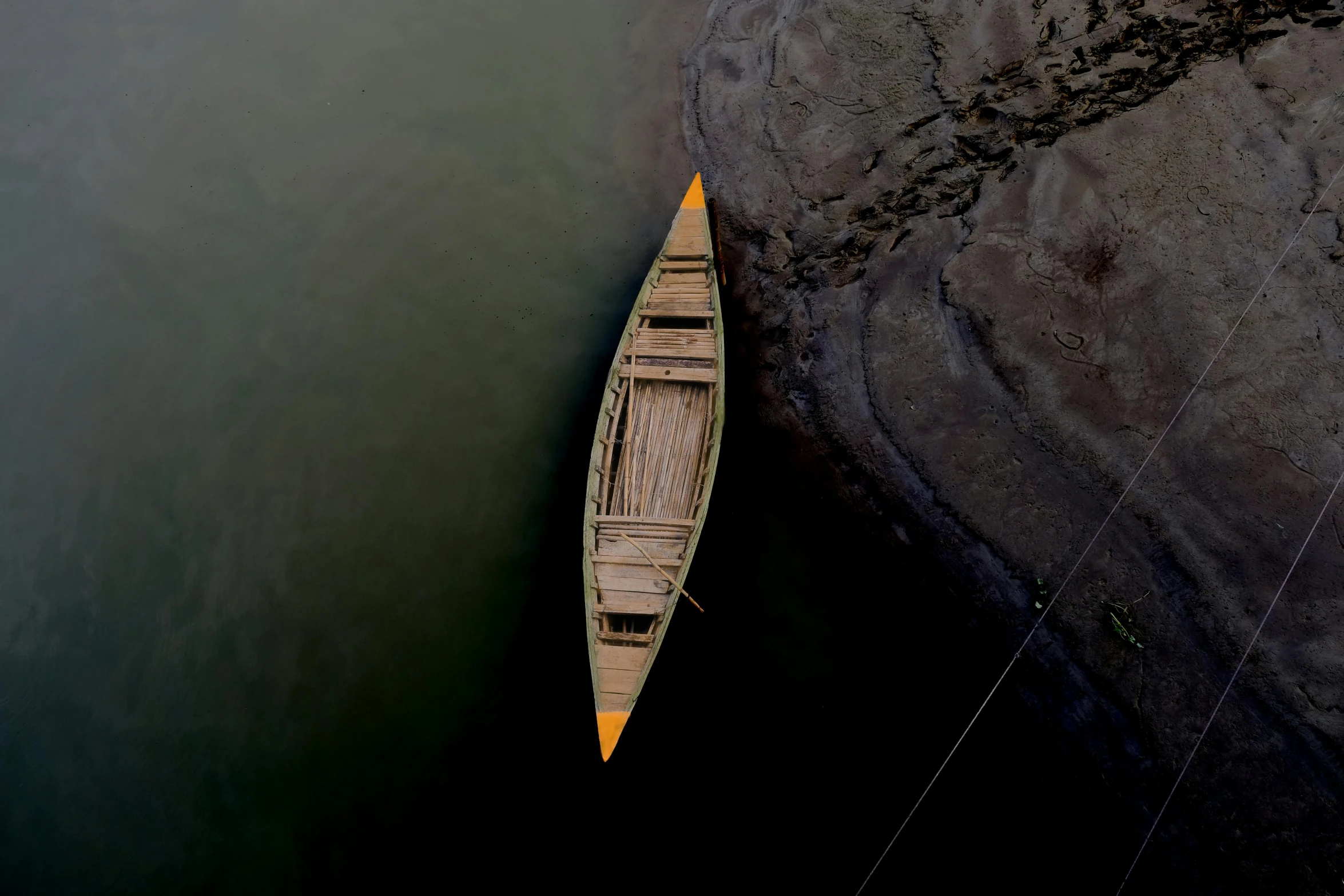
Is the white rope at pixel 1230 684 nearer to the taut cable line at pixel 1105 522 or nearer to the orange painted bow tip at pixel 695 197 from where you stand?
the taut cable line at pixel 1105 522

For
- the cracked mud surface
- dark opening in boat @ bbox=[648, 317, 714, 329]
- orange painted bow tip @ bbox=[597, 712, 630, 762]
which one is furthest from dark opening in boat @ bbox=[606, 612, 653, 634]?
dark opening in boat @ bbox=[648, 317, 714, 329]

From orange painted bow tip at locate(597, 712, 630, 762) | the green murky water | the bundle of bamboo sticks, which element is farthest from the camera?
the bundle of bamboo sticks

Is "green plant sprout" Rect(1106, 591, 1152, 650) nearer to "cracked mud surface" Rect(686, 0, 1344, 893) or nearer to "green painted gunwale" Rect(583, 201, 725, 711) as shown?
"cracked mud surface" Rect(686, 0, 1344, 893)

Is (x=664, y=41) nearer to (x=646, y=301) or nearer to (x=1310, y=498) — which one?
(x=646, y=301)

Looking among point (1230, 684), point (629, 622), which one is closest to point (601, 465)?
point (629, 622)

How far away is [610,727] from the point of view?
261 inches

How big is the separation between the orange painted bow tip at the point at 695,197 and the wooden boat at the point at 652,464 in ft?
0.05

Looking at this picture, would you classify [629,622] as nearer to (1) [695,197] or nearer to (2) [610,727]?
(2) [610,727]

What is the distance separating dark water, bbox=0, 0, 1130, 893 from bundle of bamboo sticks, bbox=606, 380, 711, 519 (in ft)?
1.70

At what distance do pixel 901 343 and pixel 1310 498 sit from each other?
13.8 feet

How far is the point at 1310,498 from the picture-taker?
723 cm

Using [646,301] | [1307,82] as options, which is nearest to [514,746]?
[646,301]

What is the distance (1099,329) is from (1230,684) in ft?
12.4

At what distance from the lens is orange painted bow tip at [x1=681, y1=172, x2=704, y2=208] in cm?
895
